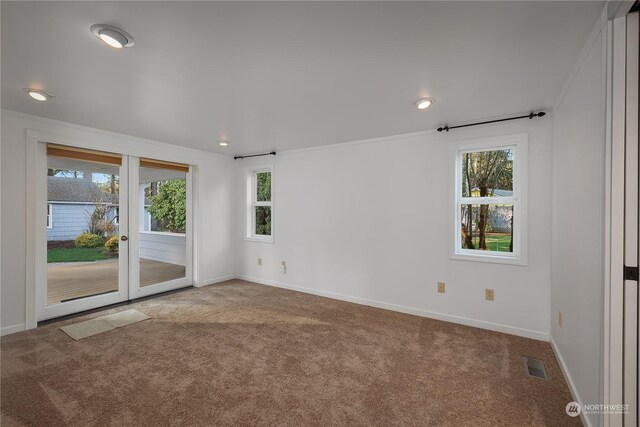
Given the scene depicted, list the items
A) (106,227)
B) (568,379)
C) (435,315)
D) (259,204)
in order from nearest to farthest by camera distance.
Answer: (568,379) → (435,315) → (106,227) → (259,204)

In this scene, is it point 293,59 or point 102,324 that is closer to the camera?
point 293,59

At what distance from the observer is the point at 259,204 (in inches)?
200

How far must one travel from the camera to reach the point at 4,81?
7.20ft

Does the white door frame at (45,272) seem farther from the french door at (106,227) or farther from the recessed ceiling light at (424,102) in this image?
the recessed ceiling light at (424,102)

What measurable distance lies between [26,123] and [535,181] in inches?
207

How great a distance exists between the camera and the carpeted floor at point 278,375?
181cm

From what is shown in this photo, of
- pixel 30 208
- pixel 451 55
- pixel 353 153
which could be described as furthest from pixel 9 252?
→ pixel 451 55

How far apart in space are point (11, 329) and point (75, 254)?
0.92 meters

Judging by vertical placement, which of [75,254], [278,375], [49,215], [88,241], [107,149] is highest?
[107,149]

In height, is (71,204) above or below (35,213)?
above

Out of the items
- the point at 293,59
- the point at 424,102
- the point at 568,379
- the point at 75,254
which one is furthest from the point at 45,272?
the point at 568,379

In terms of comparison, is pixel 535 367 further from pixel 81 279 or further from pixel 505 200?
pixel 81 279

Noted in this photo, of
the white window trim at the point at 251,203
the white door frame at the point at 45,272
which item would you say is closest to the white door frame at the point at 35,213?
the white door frame at the point at 45,272

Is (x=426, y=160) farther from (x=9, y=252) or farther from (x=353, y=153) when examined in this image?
(x=9, y=252)
